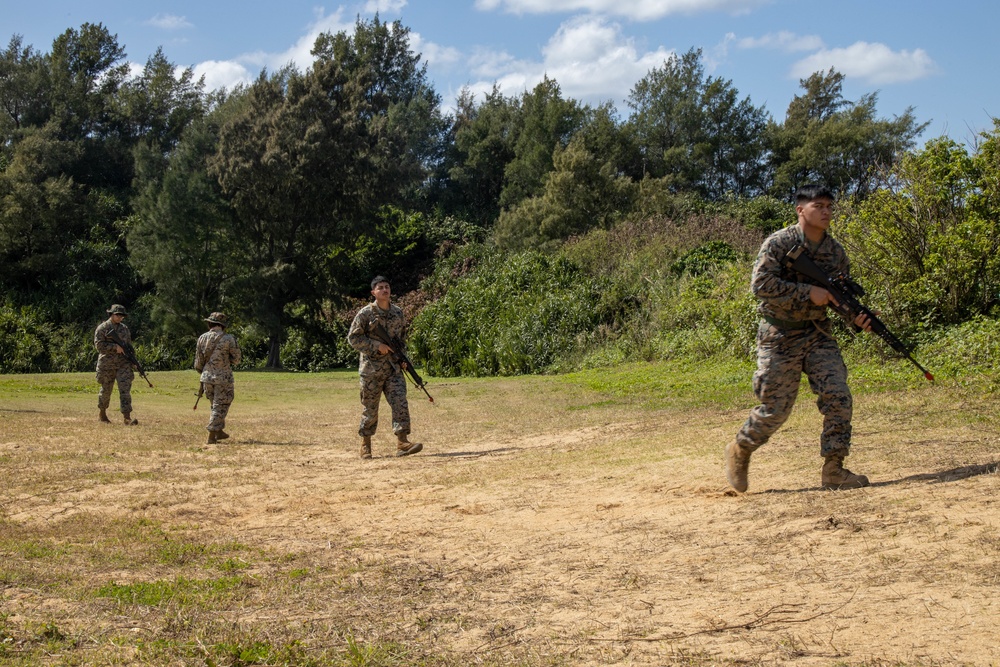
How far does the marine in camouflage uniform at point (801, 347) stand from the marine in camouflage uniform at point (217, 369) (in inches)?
335

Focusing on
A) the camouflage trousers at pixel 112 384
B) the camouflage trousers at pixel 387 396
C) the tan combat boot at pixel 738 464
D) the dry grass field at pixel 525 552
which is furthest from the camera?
the camouflage trousers at pixel 112 384

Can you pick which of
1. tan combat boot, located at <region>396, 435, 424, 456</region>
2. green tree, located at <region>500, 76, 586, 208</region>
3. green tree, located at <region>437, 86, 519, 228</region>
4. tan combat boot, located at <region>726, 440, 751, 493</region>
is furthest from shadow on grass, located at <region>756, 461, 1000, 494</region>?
green tree, located at <region>437, 86, 519, 228</region>

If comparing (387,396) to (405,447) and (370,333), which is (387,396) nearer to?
(405,447)

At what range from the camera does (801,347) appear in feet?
22.8

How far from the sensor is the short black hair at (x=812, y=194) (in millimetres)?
6859

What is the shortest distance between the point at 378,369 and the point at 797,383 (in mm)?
5900

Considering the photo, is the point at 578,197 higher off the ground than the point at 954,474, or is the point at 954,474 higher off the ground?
the point at 578,197

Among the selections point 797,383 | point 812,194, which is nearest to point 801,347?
point 797,383

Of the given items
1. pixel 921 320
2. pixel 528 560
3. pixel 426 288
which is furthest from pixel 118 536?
pixel 426 288

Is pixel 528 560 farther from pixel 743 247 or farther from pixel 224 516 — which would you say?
pixel 743 247

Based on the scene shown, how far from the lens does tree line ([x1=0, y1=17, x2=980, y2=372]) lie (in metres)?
37.4

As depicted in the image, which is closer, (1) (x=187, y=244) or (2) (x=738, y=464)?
(2) (x=738, y=464)

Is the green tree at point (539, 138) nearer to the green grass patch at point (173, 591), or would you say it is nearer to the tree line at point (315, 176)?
the tree line at point (315, 176)

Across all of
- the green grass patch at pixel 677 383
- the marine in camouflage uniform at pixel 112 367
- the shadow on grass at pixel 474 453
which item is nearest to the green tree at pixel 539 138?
Answer: the green grass patch at pixel 677 383
